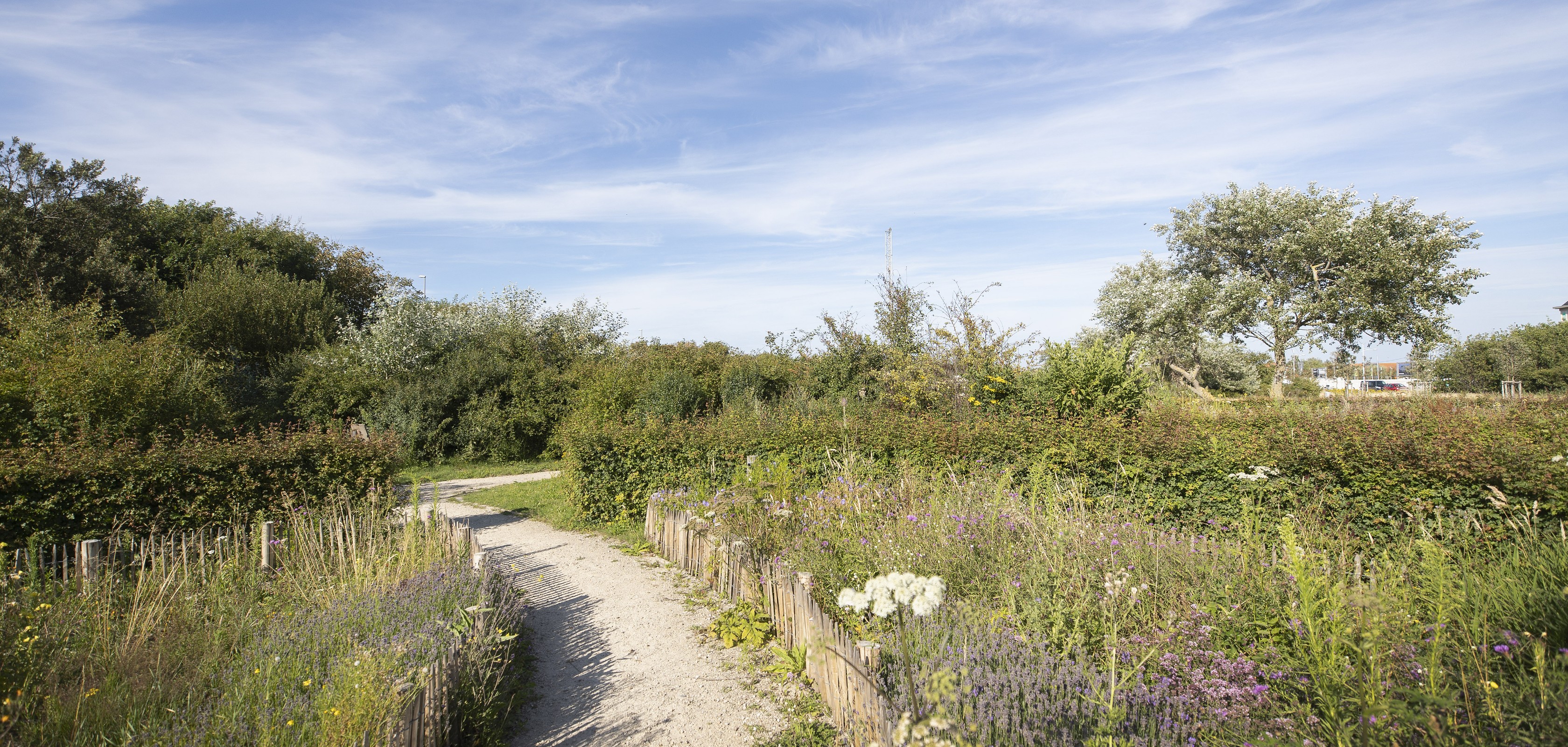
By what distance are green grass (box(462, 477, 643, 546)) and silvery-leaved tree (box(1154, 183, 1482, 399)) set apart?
18054mm

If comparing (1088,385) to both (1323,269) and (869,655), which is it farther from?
(1323,269)

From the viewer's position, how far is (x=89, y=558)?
4.89 metres

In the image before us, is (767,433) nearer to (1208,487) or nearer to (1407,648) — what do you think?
(1208,487)

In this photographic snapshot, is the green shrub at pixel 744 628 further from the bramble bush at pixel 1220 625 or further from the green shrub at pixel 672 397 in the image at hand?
the green shrub at pixel 672 397

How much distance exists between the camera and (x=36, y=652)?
10.9 feet

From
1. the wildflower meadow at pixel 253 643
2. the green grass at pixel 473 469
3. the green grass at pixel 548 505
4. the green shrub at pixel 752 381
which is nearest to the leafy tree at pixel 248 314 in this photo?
the green grass at pixel 473 469

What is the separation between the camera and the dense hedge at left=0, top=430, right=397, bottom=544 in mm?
5730

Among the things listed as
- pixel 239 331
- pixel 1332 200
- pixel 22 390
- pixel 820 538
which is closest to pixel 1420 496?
pixel 820 538

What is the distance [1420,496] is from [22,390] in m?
13.8

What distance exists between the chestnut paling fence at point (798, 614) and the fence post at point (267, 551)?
11.1 feet

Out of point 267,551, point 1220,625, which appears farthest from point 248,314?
point 1220,625

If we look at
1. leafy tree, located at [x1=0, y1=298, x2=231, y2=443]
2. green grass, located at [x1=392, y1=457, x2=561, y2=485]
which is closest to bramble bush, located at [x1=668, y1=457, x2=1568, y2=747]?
leafy tree, located at [x1=0, y1=298, x2=231, y2=443]

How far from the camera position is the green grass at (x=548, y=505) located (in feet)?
28.8

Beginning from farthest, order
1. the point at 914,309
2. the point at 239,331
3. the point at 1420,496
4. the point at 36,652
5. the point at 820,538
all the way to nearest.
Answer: the point at 239,331
the point at 914,309
the point at 820,538
the point at 1420,496
the point at 36,652
